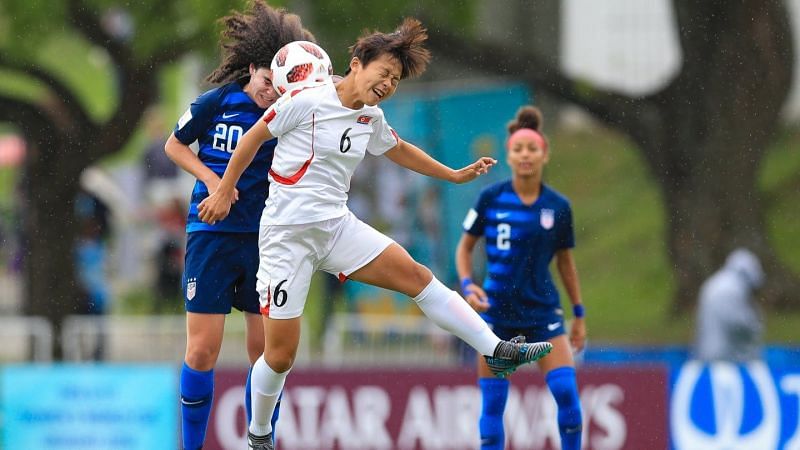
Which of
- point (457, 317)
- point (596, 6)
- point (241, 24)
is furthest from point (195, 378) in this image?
point (596, 6)

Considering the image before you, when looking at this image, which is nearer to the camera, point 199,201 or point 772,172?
point 199,201

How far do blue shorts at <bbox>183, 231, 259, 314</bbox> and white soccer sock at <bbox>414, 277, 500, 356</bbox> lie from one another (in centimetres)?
72

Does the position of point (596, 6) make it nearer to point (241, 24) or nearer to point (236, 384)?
point (236, 384)

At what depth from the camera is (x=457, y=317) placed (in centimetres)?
596

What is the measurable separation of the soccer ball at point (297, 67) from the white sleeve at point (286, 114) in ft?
0.45

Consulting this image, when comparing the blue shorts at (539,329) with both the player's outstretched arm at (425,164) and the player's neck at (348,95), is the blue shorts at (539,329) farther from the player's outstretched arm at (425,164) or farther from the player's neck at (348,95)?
the player's neck at (348,95)

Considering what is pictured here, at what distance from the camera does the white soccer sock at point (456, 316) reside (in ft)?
19.5

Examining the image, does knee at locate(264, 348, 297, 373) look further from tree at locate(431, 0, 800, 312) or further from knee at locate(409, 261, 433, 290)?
tree at locate(431, 0, 800, 312)

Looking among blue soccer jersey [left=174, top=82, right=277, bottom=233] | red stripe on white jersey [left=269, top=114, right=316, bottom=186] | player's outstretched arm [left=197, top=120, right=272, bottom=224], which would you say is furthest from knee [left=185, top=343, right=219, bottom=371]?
red stripe on white jersey [left=269, top=114, right=316, bottom=186]

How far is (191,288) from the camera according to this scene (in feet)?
19.9

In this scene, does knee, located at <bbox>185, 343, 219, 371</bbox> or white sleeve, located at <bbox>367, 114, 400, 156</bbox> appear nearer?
white sleeve, located at <bbox>367, 114, 400, 156</bbox>

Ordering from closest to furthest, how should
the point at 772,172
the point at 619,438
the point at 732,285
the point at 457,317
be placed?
the point at 457,317
the point at 619,438
the point at 732,285
the point at 772,172

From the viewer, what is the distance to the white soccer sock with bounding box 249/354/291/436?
5930 mm

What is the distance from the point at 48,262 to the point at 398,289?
293 inches
